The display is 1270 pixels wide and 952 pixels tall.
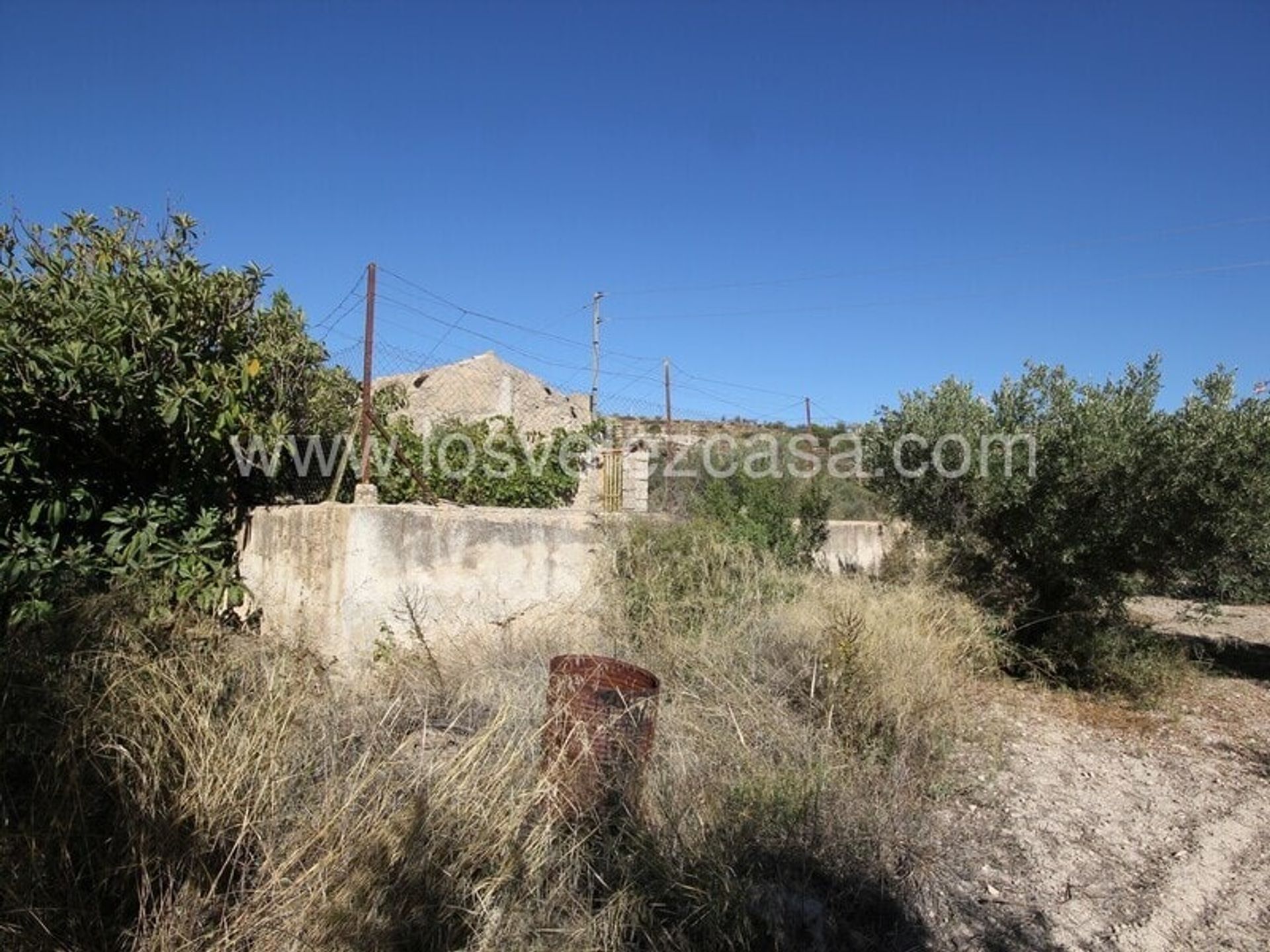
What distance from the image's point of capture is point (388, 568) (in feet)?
19.7

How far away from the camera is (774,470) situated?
1295cm

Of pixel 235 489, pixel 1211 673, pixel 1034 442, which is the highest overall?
pixel 1034 442

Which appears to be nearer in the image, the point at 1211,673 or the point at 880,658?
the point at 880,658

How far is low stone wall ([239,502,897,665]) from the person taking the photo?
19.1 ft

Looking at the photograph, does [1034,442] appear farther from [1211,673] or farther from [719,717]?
[719,717]

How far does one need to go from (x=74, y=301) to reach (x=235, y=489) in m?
1.83

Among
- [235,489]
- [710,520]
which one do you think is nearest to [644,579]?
[710,520]

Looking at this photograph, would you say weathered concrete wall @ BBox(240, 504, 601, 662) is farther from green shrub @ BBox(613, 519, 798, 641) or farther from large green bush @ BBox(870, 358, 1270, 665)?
large green bush @ BBox(870, 358, 1270, 665)

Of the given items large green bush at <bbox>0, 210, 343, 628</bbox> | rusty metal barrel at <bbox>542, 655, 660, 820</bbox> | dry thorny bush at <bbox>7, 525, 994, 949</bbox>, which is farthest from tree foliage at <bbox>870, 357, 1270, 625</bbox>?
large green bush at <bbox>0, 210, 343, 628</bbox>

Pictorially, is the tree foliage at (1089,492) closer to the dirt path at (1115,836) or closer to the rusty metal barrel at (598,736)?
the dirt path at (1115,836)

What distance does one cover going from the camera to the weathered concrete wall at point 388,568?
5836 mm

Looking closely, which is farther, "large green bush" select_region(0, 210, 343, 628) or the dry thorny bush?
"large green bush" select_region(0, 210, 343, 628)

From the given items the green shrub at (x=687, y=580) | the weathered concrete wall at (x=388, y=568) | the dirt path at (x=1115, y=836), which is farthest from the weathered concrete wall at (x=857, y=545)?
the weathered concrete wall at (x=388, y=568)

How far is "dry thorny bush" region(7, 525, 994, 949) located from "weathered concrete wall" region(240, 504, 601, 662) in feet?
3.49
